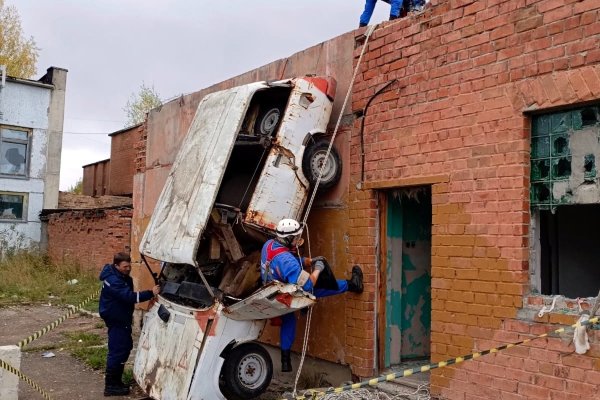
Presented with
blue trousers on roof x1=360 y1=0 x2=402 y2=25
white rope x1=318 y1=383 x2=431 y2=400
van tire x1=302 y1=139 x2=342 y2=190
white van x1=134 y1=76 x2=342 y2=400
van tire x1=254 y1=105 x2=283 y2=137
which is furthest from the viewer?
blue trousers on roof x1=360 y1=0 x2=402 y2=25

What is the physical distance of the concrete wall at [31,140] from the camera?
20953 mm

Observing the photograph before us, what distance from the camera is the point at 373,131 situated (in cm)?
571

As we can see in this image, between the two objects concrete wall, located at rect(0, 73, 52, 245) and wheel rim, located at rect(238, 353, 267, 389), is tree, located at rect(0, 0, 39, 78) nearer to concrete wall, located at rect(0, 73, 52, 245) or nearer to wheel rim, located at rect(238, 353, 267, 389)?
concrete wall, located at rect(0, 73, 52, 245)

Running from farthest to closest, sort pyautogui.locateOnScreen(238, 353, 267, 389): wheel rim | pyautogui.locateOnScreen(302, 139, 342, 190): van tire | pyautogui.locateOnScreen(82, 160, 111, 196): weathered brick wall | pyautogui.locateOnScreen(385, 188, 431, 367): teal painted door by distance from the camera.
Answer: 1. pyautogui.locateOnScreen(82, 160, 111, 196): weathered brick wall
2. pyautogui.locateOnScreen(302, 139, 342, 190): van tire
3. pyautogui.locateOnScreen(385, 188, 431, 367): teal painted door
4. pyautogui.locateOnScreen(238, 353, 267, 389): wheel rim

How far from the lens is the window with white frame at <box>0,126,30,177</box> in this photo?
21.0 m

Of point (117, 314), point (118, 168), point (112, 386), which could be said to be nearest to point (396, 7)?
point (117, 314)

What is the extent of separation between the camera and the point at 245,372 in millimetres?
5586

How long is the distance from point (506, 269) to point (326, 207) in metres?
2.32

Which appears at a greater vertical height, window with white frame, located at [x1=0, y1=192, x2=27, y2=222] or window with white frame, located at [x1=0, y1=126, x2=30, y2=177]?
window with white frame, located at [x1=0, y1=126, x2=30, y2=177]

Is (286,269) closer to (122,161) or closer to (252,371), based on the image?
(252,371)

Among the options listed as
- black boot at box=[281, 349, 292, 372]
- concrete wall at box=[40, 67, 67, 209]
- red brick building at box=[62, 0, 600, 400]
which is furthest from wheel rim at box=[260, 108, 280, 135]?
concrete wall at box=[40, 67, 67, 209]

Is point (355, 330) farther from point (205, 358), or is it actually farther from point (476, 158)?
point (476, 158)

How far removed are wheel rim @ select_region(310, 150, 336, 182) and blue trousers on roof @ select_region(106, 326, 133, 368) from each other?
2789 millimetres

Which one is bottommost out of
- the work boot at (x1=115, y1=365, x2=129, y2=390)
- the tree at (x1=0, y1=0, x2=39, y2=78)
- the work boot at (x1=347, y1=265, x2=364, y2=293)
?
the work boot at (x1=115, y1=365, x2=129, y2=390)
